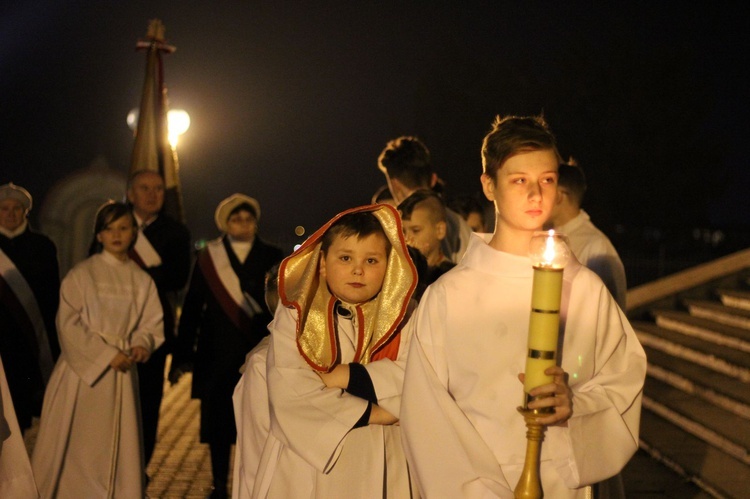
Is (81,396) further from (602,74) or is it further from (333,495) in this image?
(602,74)

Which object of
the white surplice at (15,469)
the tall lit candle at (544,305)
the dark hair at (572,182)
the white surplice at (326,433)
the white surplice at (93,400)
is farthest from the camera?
the white surplice at (93,400)

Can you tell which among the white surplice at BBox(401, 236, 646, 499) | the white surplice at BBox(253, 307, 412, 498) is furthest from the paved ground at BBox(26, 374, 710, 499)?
the white surplice at BBox(401, 236, 646, 499)

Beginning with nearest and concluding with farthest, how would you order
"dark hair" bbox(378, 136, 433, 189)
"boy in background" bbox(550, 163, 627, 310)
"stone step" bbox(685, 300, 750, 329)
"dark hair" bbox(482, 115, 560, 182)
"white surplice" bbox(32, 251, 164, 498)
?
"dark hair" bbox(482, 115, 560, 182) < "boy in background" bbox(550, 163, 627, 310) < "white surplice" bbox(32, 251, 164, 498) < "dark hair" bbox(378, 136, 433, 189) < "stone step" bbox(685, 300, 750, 329)

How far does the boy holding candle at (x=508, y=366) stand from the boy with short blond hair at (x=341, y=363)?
47 centimetres

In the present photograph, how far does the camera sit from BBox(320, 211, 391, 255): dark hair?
4305 millimetres

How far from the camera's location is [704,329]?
37.3ft

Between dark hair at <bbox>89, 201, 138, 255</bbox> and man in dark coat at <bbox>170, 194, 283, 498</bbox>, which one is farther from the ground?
dark hair at <bbox>89, 201, 138, 255</bbox>

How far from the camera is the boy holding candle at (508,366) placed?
3.57 meters

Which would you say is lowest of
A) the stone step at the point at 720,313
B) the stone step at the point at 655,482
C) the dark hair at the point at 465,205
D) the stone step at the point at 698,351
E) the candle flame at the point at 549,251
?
the stone step at the point at 655,482

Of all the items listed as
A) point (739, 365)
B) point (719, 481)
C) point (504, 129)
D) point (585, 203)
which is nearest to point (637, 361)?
point (504, 129)

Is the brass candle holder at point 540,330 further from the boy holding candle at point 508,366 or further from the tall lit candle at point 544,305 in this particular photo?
the boy holding candle at point 508,366

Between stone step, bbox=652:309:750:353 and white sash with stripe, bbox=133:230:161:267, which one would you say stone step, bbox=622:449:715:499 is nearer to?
stone step, bbox=652:309:750:353

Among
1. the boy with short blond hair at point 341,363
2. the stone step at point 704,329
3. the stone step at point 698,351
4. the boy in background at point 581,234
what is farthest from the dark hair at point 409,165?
the stone step at point 704,329

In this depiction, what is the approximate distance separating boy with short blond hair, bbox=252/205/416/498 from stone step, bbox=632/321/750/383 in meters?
6.17
